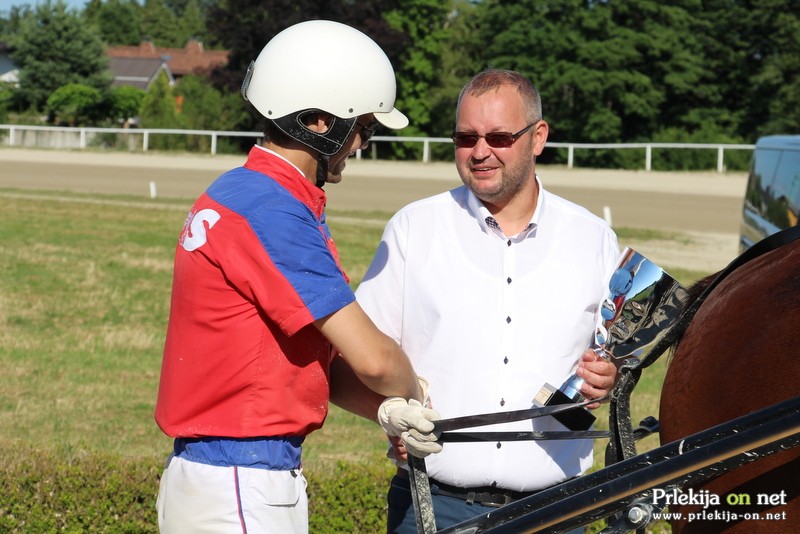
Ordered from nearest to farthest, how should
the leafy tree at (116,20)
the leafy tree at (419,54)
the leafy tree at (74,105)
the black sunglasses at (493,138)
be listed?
the black sunglasses at (493,138), the leafy tree at (74,105), the leafy tree at (419,54), the leafy tree at (116,20)

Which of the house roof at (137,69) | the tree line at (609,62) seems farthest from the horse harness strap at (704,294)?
the house roof at (137,69)

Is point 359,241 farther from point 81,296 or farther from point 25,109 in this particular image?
point 25,109

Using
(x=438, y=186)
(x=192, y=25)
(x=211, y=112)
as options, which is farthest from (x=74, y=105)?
(x=192, y=25)

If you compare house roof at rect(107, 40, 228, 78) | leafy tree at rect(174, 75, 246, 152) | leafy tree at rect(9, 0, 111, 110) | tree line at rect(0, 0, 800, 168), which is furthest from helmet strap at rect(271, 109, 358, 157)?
house roof at rect(107, 40, 228, 78)

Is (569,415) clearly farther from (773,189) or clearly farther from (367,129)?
(773,189)

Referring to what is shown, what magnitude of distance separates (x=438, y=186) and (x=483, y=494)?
961 inches

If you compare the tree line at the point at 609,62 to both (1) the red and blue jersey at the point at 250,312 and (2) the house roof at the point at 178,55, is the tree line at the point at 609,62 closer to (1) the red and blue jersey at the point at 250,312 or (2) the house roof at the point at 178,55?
(1) the red and blue jersey at the point at 250,312

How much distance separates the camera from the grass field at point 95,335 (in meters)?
6.82

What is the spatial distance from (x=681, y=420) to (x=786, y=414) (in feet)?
1.57

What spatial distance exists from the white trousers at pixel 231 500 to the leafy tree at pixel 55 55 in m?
52.0

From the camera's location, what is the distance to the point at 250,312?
8.44ft

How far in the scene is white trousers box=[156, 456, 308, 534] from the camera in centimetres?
258

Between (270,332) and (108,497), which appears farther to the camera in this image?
(108,497)

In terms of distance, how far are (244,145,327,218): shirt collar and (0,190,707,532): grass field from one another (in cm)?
276
